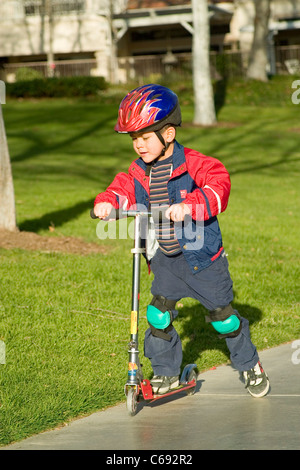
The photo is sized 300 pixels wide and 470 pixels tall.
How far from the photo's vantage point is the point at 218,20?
38.4m

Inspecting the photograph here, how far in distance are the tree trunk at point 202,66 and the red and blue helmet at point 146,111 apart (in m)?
18.5

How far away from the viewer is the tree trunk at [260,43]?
2872 centimetres

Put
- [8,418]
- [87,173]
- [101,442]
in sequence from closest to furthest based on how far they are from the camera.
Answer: [101,442] → [8,418] → [87,173]

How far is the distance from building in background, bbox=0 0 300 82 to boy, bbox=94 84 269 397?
3078 centimetres

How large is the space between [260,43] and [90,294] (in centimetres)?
2415

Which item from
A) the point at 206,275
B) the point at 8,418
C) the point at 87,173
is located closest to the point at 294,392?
the point at 206,275

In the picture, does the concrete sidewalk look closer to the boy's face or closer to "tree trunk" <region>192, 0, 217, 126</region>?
the boy's face

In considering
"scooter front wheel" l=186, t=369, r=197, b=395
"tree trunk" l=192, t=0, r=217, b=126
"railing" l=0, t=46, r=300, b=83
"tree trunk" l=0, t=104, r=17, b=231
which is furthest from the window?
"scooter front wheel" l=186, t=369, r=197, b=395

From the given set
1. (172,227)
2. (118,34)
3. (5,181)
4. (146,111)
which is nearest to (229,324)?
(172,227)

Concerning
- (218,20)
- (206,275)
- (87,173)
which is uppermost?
(218,20)

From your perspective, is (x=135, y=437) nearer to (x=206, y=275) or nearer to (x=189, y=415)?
(x=189, y=415)

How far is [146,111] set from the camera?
14.0 feet

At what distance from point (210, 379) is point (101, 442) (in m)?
1.35

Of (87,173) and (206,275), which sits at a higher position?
(206,275)
